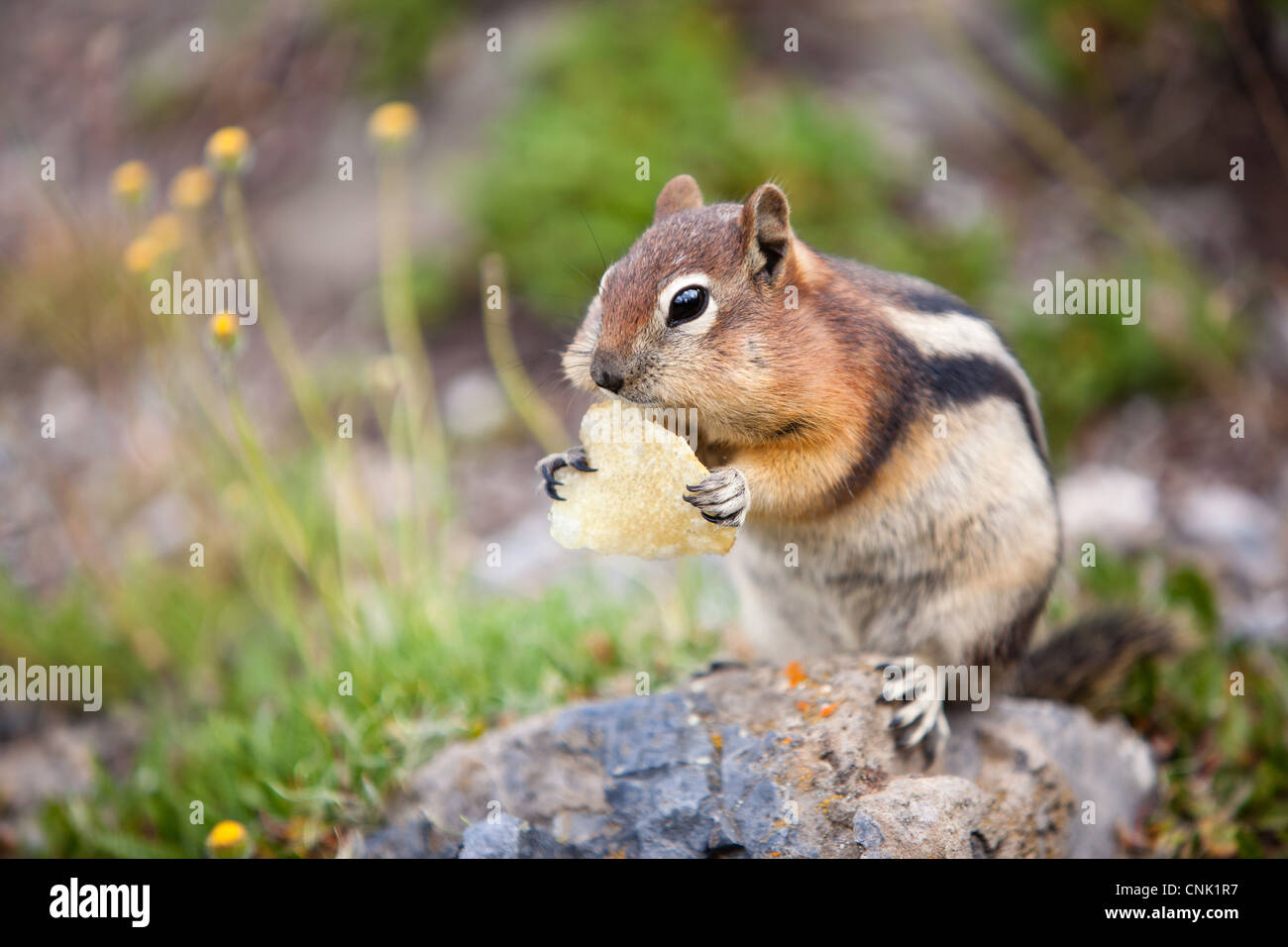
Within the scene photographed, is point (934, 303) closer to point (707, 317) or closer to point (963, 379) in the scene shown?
point (963, 379)

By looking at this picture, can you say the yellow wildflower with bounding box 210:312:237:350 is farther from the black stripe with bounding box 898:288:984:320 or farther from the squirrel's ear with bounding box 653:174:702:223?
the black stripe with bounding box 898:288:984:320

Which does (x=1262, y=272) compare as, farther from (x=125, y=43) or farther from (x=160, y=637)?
(x=125, y=43)

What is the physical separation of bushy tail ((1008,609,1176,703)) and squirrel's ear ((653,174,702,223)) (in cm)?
205

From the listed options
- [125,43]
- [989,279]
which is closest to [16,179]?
[125,43]

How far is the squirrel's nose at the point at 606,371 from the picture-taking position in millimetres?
2814

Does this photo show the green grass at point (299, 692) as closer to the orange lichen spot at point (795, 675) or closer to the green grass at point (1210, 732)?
the orange lichen spot at point (795, 675)

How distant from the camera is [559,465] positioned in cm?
316

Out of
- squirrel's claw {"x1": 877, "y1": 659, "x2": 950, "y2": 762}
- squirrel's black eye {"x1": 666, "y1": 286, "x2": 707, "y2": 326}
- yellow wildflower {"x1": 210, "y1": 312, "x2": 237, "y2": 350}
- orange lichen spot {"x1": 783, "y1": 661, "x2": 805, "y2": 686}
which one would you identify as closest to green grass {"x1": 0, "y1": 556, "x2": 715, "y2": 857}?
orange lichen spot {"x1": 783, "y1": 661, "x2": 805, "y2": 686}

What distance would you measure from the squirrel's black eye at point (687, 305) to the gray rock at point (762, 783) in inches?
45.6

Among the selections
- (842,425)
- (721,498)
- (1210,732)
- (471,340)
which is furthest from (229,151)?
(1210,732)

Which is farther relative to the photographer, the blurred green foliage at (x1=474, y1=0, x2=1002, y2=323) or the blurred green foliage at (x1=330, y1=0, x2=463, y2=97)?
the blurred green foliage at (x1=330, y1=0, x2=463, y2=97)

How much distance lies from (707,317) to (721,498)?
50 cm

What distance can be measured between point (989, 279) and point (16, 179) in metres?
9.46

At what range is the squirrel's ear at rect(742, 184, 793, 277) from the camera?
288 centimetres
